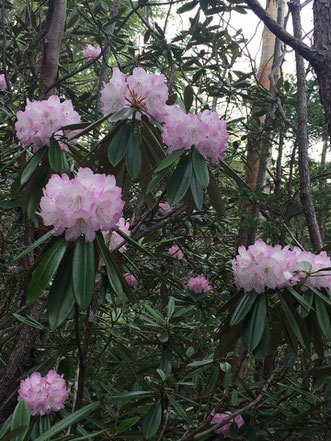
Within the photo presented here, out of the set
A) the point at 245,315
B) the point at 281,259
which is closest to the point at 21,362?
the point at 245,315

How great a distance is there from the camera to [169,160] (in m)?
1.03

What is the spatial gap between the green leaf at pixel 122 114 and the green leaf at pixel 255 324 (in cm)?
54

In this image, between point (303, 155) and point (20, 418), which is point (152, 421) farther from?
point (303, 155)

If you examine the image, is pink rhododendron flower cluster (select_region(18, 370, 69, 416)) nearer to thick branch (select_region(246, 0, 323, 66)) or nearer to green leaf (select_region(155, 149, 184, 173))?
green leaf (select_region(155, 149, 184, 173))

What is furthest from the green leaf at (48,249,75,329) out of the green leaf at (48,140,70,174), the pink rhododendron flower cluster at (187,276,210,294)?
the pink rhododendron flower cluster at (187,276,210,294)

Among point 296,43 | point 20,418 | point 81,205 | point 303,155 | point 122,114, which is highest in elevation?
point 296,43

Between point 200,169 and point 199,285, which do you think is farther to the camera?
point 199,285

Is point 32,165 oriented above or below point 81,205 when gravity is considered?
above

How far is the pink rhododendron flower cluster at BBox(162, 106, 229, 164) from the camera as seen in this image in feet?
3.52

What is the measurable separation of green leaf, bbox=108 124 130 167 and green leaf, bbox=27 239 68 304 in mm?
317

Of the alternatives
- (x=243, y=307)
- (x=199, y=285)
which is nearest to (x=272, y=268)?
A: (x=243, y=307)

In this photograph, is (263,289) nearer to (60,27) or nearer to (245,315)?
(245,315)

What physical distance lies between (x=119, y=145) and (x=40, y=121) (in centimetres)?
21

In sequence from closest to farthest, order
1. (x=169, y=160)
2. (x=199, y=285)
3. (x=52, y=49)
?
1. (x=169, y=160)
2. (x=52, y=49)
3. (x=199, y=285)
